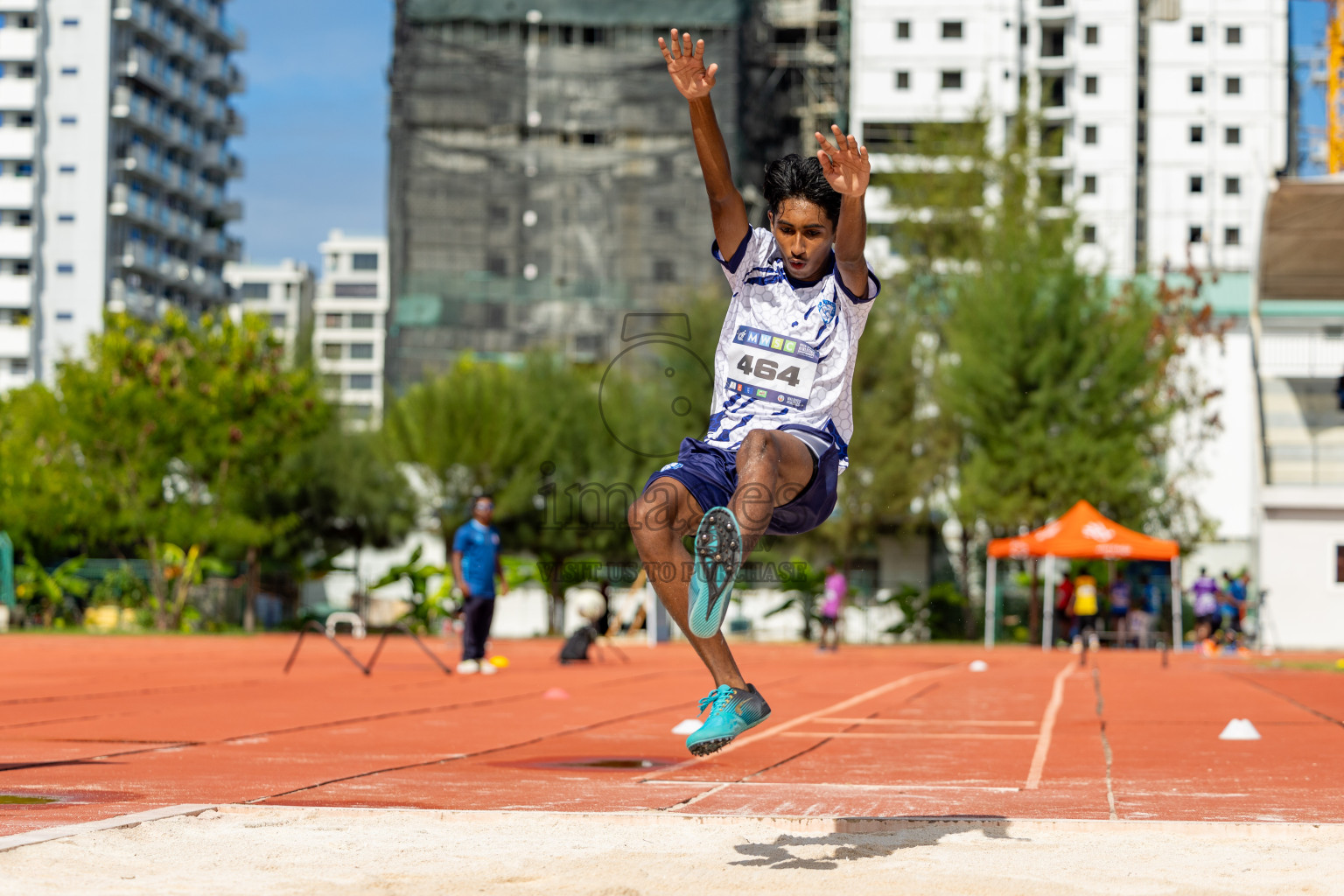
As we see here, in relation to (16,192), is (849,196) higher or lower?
A: lower

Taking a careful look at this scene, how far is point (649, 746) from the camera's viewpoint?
8.66 meters

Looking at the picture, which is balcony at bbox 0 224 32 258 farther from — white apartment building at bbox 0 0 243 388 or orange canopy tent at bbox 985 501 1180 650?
orange canopy tent at bbox 985 501 1180 650

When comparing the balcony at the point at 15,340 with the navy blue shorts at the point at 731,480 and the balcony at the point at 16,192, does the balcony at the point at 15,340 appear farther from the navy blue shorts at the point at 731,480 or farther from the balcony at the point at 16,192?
the navy blue shorts at the point at 731,480

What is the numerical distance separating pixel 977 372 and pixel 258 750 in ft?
97.3

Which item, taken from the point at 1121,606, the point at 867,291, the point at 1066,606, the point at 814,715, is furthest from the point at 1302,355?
the point at 867,291

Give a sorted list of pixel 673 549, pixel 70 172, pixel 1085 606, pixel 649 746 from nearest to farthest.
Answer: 1. pixel 673 549
2. pixel 649 746
3. pixel 1085 606
4. pixel 70 172

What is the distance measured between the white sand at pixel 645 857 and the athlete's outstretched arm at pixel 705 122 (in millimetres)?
1930

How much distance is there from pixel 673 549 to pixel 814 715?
269 inches

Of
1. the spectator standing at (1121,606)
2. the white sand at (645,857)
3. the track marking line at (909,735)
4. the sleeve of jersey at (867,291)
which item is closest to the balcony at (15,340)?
the spectator standing at (1121,606)

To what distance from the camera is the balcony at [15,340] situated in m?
82.9

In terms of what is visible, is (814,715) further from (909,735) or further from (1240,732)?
(1240,732)

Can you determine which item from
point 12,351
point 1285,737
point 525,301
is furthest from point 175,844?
point 12,351

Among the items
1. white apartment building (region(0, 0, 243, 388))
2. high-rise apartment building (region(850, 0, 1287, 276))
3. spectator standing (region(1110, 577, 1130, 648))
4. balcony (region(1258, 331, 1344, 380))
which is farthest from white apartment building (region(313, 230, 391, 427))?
spectator standing (region(1110, 577, 1130, 648))

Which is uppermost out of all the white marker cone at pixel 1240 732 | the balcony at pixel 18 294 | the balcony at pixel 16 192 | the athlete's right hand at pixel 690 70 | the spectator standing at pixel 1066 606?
the balcony at pixel 16 192
